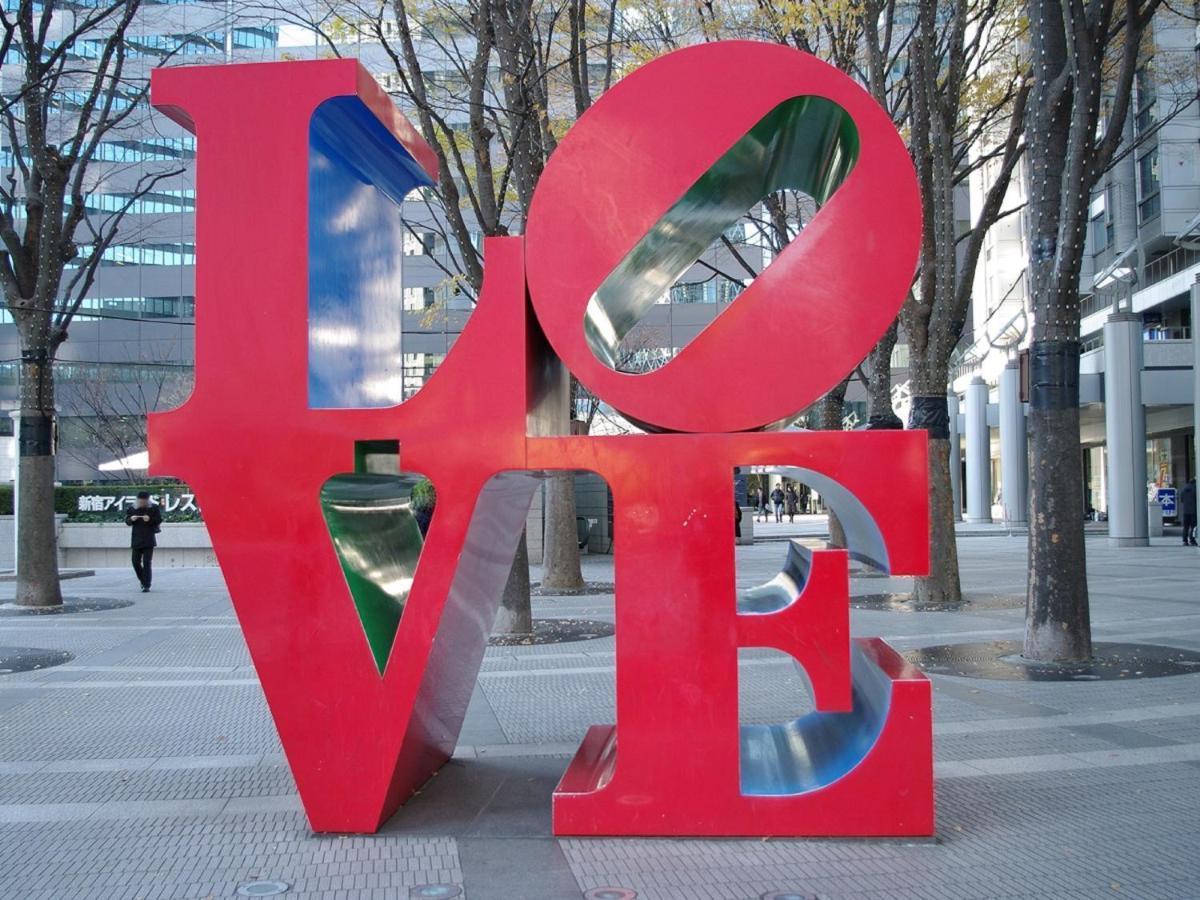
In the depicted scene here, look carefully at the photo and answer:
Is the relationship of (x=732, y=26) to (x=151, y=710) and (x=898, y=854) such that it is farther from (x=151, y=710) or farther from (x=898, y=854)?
(x=898, y=854)

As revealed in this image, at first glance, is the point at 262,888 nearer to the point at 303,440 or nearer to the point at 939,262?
the point at 303,440

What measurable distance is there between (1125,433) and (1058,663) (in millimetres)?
18032

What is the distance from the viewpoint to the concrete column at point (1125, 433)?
25078 mm

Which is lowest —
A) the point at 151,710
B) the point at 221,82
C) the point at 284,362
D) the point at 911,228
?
the point at 151,710

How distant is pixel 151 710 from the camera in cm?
859

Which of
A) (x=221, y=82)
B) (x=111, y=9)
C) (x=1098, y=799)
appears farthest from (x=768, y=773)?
(x=111, y=9)

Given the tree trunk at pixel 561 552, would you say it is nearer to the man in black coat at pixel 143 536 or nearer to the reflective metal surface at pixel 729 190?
the man in black coat at pixel 143 536

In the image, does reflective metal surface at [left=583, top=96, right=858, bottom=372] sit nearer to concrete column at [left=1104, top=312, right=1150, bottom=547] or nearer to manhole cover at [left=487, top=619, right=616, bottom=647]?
manhole cover at [left=487, top=619, right=616, bottom=647]

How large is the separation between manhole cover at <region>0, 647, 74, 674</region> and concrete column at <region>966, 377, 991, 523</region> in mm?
32437

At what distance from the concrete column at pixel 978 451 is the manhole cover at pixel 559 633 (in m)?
27.9

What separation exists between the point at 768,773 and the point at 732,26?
12.2m

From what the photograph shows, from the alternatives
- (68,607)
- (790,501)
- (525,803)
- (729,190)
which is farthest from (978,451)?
(525,803)

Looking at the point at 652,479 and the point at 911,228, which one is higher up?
the point at 911,228

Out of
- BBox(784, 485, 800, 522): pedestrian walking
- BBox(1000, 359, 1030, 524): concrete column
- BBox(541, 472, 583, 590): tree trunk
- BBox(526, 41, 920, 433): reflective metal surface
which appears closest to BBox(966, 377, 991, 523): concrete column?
BBox(1000, 359, 1030, 524): concrete column
